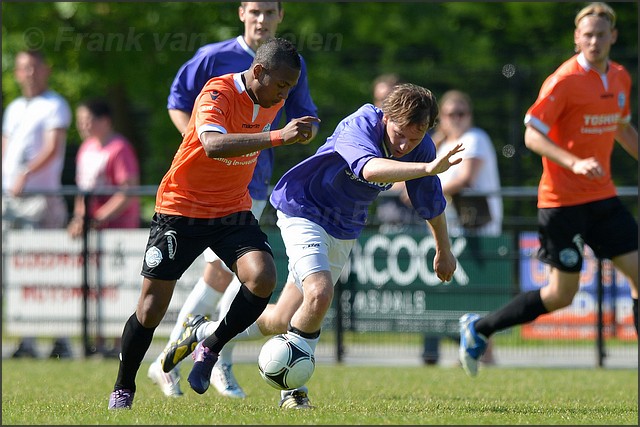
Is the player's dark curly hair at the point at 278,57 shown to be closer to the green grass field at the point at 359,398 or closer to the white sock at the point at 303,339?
the white sock at the point at 303,339

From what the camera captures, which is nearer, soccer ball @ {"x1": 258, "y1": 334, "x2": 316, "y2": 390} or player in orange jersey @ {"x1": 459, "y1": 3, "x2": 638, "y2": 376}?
soccer ball @ {"x1": 258, "y1": 334, "x2": 316, "y2": 390}

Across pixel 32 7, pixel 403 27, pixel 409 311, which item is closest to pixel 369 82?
pixel 403 27

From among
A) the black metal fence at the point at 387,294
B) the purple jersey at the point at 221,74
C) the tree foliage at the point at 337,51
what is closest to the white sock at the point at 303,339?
the purple jersey at the point at 221,74

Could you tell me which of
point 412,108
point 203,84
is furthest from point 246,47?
point 412,108

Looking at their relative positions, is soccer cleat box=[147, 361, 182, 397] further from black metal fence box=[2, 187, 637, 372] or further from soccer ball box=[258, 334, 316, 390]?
black metal fence box=[2, 187, 637, 372]

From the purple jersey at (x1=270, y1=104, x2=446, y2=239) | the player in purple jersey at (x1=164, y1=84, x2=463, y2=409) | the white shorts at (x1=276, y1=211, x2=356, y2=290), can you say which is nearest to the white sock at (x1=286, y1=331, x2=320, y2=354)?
the player in purple jersey at (x1=164, y1=84, x2=463, y2=409)

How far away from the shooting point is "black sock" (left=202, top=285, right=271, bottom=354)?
682cm

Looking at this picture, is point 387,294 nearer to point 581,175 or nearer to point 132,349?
point 581,175

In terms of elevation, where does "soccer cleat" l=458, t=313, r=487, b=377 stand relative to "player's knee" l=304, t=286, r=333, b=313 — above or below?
below

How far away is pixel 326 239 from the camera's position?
7.14 m

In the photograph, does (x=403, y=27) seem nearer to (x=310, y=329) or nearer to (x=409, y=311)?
(x=409, y=311)

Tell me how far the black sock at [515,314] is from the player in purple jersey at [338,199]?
1803mm

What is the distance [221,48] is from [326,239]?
1929 millimetres

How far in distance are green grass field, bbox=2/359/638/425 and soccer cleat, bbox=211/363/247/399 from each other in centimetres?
10
